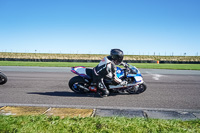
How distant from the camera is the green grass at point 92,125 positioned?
290cm

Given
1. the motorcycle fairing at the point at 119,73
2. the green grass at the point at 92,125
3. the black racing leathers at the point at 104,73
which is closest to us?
the green grass at the point at 92,125

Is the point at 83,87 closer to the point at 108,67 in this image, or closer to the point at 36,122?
the point at 108,67

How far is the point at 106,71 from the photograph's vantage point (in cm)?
577

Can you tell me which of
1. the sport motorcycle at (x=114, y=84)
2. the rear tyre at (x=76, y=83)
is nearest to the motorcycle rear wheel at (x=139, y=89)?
the sport motorcycle at (x=114, y=84)

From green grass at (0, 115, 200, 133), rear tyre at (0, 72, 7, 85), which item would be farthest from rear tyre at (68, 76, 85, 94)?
rear tyre at (0, 72, 7, 85)

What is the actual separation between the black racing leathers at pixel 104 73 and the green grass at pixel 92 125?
2554mm

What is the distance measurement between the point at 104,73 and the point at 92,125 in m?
2.88

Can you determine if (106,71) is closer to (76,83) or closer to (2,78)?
(76,83)

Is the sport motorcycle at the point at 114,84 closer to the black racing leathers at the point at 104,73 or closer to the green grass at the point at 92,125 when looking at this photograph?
the black racing leathers at the point at 104,73

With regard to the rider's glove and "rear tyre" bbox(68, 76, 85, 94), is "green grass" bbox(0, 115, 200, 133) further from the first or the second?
"rear tyre" bbox(68, 76, 85, 94)

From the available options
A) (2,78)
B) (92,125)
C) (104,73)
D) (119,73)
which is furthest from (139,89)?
(2,78)

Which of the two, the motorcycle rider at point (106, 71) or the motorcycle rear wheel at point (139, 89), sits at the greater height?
the motorcycle rider at point (106, 71)

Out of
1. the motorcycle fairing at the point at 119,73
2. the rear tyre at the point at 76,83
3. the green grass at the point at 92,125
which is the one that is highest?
the motorcycle fairing at the point at 119,73

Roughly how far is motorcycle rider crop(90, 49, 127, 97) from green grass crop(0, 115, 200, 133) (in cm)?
255
